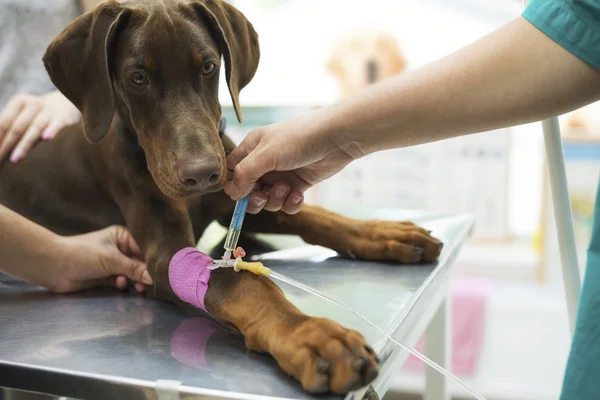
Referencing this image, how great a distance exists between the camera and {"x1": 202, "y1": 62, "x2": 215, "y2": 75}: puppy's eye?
115 centimetres

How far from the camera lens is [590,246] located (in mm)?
885

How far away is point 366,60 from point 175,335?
2056 mm

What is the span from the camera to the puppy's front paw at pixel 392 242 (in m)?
1.31

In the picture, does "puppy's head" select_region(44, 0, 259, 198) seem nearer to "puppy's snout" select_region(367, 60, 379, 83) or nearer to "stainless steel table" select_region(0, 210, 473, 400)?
"stainless steel table" select_region(0, 210, 473, 400)

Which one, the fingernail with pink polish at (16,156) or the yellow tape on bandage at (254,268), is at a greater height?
the fingernail with pink polish at (16,156)

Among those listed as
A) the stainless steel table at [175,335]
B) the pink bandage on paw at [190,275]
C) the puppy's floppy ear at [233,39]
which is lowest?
the stainless steel table at [175,335]

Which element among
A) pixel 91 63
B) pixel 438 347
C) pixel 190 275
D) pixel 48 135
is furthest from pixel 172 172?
pixel 438 347

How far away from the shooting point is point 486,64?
35.3 inches

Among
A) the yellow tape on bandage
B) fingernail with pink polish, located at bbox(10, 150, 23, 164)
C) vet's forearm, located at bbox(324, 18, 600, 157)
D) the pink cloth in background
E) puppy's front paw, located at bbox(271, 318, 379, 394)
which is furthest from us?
the pink cloth in background

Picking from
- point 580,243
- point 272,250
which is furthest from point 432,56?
point 272,250

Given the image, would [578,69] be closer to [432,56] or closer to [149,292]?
[149,292]

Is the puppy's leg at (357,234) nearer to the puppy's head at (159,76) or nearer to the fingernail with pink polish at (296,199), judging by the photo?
the fingernail with pink polish at (296,199)

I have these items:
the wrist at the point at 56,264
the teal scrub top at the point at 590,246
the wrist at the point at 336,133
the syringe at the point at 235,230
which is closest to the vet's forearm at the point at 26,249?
the wrist at the point at 56,264

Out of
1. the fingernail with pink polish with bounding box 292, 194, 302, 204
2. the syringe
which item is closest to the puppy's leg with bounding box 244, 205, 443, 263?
the fingernail with pink polish with bounding box 292, 194, 302, 204
